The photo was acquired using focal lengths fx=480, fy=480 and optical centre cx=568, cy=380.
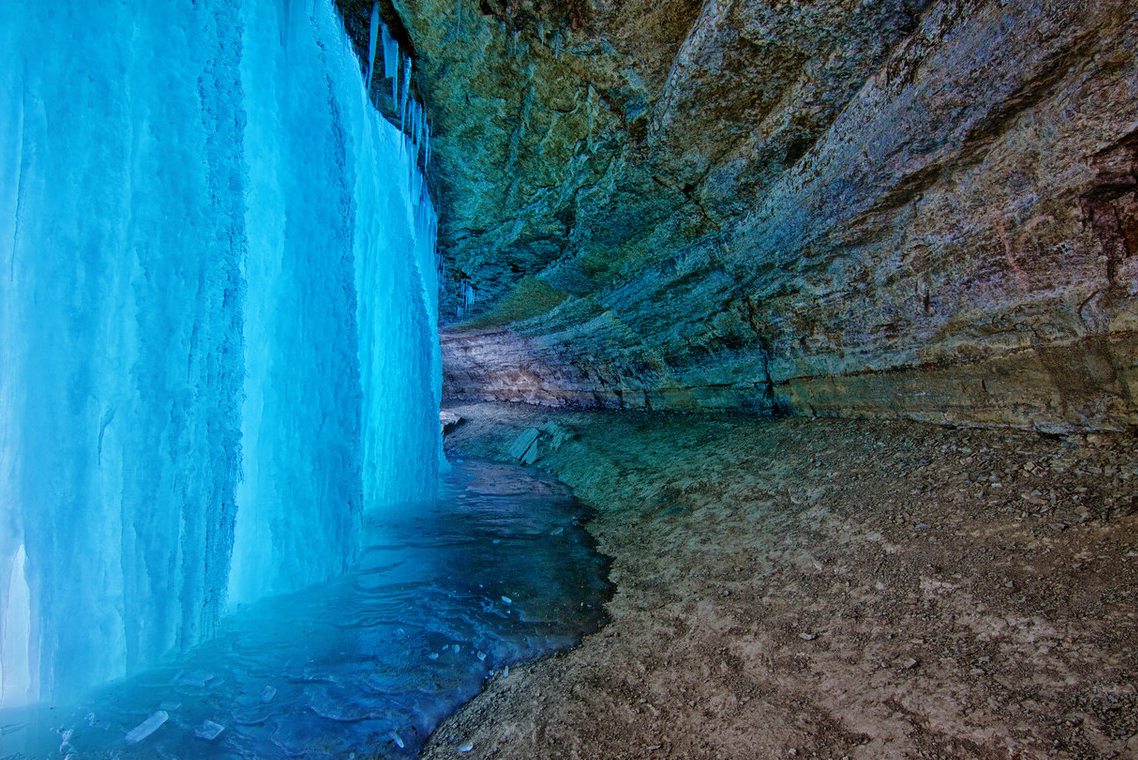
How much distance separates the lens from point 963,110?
432 cm

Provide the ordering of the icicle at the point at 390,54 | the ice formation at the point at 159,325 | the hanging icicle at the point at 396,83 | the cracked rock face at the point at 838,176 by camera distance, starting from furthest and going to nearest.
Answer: the hanging icicle at the point at 396,83 < the icicle at the point at 390,54 < the cracked rock face at the point at 838,176 < the ice formation at the point at 159,325

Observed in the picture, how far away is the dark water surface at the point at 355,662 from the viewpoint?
3096mm

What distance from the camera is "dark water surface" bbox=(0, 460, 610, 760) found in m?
3.10

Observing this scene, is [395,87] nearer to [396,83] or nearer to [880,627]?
[396,83]

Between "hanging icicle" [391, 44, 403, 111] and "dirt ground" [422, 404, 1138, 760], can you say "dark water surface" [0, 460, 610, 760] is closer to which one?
"dirt ground" [422, 404, 1138, 760]

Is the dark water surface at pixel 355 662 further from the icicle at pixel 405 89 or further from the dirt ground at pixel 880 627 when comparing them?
the icicle at pixel 405 89

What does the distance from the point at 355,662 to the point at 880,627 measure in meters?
4.12

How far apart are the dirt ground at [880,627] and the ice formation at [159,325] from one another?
281cm

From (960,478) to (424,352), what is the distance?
1025 centimetres

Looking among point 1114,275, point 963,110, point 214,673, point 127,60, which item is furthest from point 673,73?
point 214,673

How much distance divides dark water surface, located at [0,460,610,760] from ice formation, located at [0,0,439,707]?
0.40m

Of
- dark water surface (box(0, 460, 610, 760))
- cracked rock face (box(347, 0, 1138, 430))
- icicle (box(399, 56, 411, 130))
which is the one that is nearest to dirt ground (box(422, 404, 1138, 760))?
dark water surface (box(0, 460, 610, 760))

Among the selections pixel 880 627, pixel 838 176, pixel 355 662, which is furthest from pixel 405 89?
pixel 880 627

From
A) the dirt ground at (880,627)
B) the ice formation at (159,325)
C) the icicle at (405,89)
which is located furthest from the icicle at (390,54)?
the dirt ground at (880,627)
